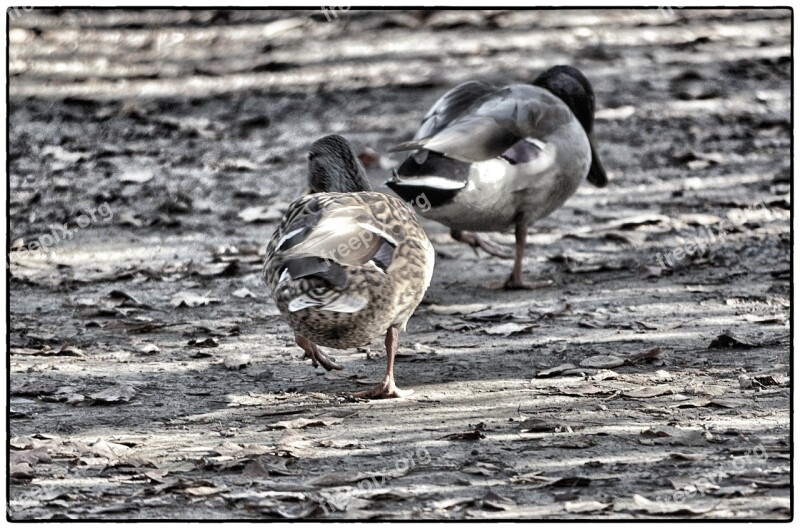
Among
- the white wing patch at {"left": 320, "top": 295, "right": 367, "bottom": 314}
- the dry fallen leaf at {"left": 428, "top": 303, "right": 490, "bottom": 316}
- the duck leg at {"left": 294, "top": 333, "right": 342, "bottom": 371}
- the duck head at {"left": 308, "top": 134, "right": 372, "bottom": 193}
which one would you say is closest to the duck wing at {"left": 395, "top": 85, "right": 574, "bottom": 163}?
the duck head at {"left": 308, "top": 134, "right": 372, "bottom": 193}

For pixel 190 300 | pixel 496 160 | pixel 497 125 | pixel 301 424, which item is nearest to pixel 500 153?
pixel 496 160

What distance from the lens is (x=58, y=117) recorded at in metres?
11.8

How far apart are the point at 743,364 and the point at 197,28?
8.60 metres

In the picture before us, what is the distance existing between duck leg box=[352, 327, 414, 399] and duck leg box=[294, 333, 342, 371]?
387mm

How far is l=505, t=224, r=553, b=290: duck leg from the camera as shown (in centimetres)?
853

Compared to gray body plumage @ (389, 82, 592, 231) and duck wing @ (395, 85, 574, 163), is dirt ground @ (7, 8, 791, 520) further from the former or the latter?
duck wing @ (395, 85, 574, 163)

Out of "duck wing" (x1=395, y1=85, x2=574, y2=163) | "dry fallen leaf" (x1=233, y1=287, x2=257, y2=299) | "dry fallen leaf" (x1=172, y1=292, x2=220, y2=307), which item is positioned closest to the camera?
"duck wing" (x1=395, y1=85, x2=574, y2=163)

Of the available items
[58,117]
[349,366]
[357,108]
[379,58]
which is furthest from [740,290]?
[58,117]

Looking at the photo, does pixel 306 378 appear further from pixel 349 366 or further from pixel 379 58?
→ pixel 379 58

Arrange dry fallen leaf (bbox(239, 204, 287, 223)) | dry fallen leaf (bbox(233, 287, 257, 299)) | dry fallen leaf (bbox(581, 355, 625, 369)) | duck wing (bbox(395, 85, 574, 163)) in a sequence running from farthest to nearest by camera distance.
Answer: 1. dry fallen leaf (bbox(239, 204, 287, 223))
2. dry fallen leaf (bbox(233, 287, 257, 299))
3. duck wing (bbox(395, 85, 574, 163))
4. dry fallen leaf (bbox(581, 355, 625, 369))

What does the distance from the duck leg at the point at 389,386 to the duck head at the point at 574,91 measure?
365 centimetres

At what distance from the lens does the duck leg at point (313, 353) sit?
6.56 metres

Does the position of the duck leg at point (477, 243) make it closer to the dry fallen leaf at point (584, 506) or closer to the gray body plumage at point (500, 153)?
the gray body plumage at point (500, 153)

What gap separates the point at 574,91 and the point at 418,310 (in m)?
2.50
